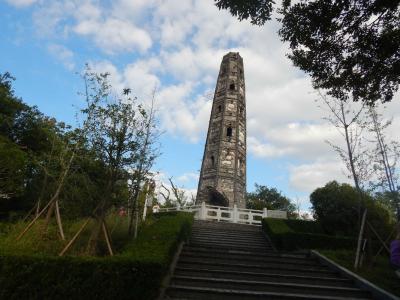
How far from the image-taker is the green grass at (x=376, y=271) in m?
7.48

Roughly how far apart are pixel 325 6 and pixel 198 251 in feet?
22.7

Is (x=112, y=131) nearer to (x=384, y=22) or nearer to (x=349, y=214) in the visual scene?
(x=384, y=22)

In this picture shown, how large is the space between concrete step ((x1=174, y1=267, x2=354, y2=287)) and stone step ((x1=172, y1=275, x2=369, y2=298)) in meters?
0.40

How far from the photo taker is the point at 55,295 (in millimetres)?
5391

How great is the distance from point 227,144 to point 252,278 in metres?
17.4

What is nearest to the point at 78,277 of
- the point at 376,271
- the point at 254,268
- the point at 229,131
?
the point at 254,268

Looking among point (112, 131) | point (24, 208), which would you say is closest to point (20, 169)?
point (24, 208)

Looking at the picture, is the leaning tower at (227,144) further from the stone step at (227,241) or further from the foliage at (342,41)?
the foliage at (342,41)

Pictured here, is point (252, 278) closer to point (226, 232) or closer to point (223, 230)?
point (226, 232)

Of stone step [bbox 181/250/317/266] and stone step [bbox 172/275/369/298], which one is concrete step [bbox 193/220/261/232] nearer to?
stone step [bbox 181/250/317/266]

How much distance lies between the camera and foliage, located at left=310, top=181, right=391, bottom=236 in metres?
15.8

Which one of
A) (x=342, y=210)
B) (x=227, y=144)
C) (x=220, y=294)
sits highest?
(x=227, y=144)

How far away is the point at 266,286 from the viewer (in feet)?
23.7

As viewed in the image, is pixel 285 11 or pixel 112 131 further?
pixel 112 131
